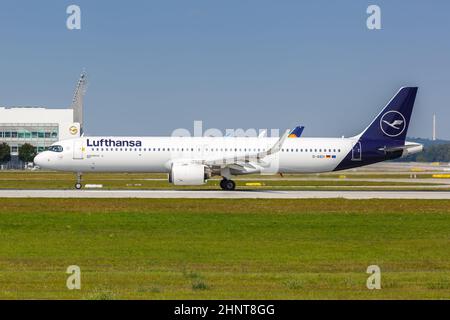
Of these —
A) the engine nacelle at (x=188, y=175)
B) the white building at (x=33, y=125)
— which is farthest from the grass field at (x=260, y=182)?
the white building at (x=33, y=125)

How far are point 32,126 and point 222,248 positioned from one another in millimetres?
135658

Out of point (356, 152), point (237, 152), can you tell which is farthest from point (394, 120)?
point (237, 152)

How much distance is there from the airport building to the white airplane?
102 metres

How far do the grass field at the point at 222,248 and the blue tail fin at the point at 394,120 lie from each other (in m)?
16.1

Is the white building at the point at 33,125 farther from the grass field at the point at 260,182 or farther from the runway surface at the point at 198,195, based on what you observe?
the runway surface at the point at 198,195

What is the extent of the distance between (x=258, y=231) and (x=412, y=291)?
12454 mm

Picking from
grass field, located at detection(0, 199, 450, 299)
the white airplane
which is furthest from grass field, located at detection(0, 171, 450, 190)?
grass field, located at detection(0, 199, 450, 299)

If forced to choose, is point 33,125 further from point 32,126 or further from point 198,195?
point 198,195

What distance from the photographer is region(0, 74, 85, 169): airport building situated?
6063 inches

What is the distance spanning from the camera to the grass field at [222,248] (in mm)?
16594

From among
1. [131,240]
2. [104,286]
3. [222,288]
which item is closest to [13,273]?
[104,286]

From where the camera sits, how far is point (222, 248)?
955 inches
